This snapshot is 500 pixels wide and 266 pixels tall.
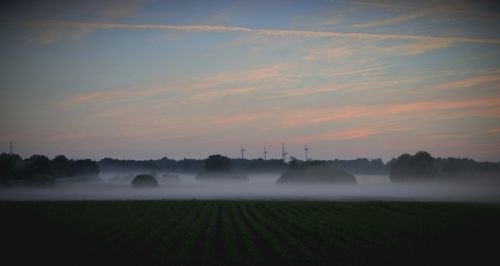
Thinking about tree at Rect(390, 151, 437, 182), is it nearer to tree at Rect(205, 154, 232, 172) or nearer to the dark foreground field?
tree at Rect(205, 154, 232, 172)

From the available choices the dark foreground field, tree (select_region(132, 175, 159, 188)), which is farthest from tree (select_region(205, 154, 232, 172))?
the dark foreground field

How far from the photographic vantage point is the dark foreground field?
23.0 meters

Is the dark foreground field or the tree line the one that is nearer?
the dark foreground field

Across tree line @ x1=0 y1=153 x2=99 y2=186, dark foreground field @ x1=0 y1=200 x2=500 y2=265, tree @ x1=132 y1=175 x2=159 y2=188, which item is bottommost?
dark foreground field @ x1=0 y1=200 x2=500 y2=265

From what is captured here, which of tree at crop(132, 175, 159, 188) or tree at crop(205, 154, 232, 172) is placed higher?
tree at crop(205, 154, 232, 172)

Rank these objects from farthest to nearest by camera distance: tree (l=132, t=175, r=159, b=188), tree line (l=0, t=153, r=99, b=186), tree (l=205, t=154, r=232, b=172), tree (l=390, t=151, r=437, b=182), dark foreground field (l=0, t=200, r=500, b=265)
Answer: tree (l=205, t=154, r=232, b=172) < tree (l=390, t=151, r=437, b=182) < tree line (l=0, t=153, r=99, b=186) < tree (l=132, t=175, r=159, b=188) < dark foreground field (l=0, t=200, r=500, b=265)

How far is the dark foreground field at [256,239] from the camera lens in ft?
75.6

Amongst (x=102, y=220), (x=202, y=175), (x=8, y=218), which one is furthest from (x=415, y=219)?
(x=202, y=175)

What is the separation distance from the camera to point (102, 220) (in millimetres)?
40969

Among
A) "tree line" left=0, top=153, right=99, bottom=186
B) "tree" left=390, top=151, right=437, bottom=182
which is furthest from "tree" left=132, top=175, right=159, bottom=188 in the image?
"tree" left=390, top=151, right=437, bottom=182

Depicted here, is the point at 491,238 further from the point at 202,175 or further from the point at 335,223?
the point at 202,175

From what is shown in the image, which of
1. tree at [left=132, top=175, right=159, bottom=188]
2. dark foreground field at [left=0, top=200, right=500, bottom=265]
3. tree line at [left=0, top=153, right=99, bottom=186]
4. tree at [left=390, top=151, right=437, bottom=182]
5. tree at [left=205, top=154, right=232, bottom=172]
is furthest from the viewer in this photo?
tree at [left=205, top=154, right=232, bottom=172]

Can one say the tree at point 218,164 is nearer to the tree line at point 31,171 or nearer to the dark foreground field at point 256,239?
the tree line at point 31,171

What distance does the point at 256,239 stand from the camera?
2916 centimetres
